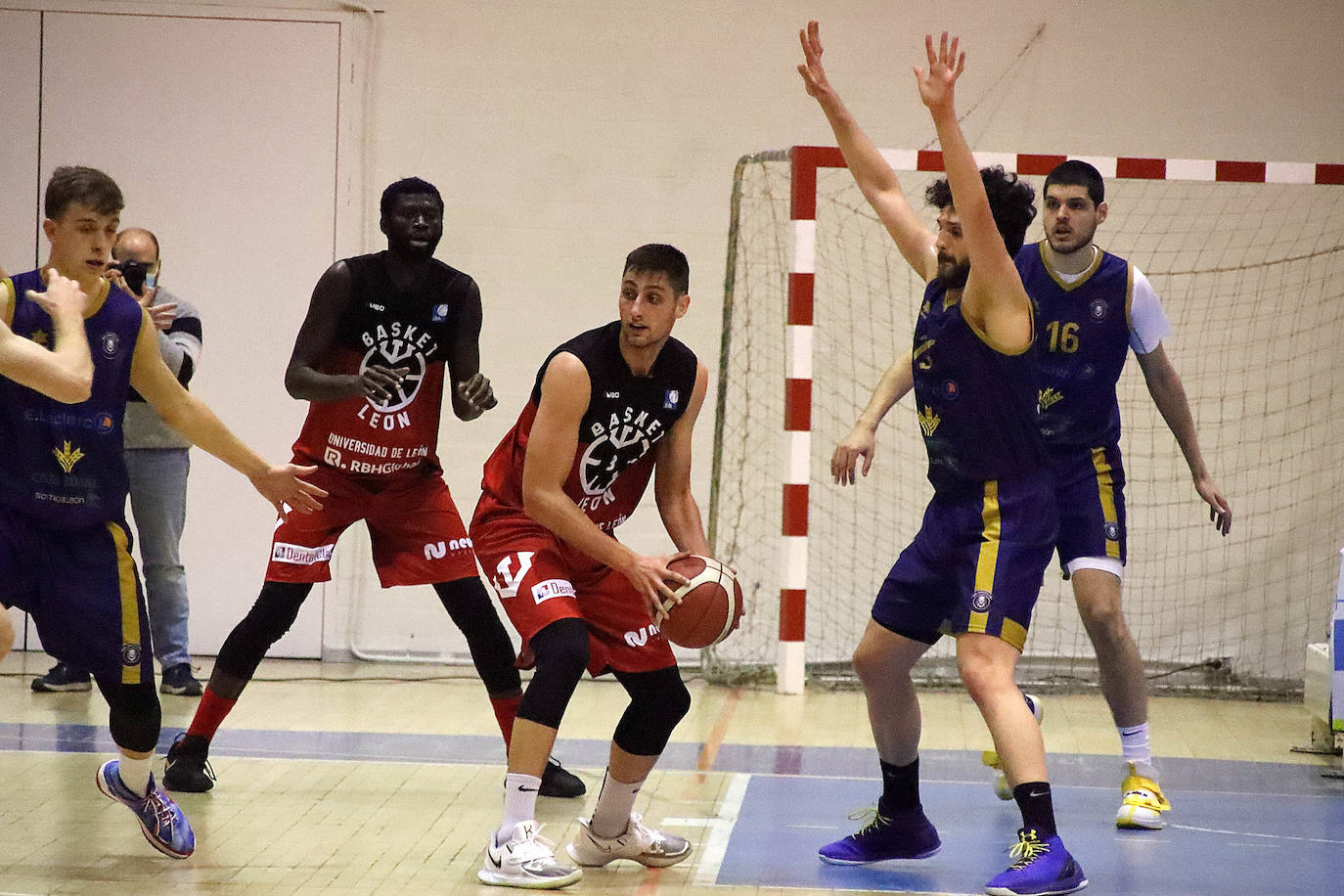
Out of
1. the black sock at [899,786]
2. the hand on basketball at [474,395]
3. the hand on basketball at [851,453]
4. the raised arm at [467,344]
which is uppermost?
the raised arm at [467,344]

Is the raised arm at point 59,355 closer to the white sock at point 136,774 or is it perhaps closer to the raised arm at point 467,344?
the white sock at point 136,774

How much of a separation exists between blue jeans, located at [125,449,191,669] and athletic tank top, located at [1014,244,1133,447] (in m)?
4.09

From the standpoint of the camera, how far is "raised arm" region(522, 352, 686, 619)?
4.23m

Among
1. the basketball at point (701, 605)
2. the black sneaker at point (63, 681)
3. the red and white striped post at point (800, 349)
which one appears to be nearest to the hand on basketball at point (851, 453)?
the basketball at point (701, 605)

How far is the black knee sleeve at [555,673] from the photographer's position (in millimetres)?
4203

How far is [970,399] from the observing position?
13.7ft

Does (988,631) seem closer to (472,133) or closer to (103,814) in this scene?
(103,814)

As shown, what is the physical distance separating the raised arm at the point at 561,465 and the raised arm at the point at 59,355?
3.91ft

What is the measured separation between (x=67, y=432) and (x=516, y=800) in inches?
62.0

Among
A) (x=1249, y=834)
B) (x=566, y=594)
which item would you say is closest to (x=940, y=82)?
(x=566, y=594)

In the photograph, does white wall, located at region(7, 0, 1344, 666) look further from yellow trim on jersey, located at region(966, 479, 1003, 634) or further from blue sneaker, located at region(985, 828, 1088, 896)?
blue sneaker, located at region(985, 828, 1088, 896)

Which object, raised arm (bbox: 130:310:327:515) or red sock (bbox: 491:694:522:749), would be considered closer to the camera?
raised arm (bbox: 130:310:327:515)

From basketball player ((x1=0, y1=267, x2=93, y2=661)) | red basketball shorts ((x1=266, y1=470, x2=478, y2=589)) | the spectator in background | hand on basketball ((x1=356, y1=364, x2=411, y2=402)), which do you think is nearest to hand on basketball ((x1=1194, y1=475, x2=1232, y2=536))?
red basketball shorts ((x1=266, y1=470, x2=478, y2=589))

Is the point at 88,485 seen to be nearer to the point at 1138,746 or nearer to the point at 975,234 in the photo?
the point at 975,234
